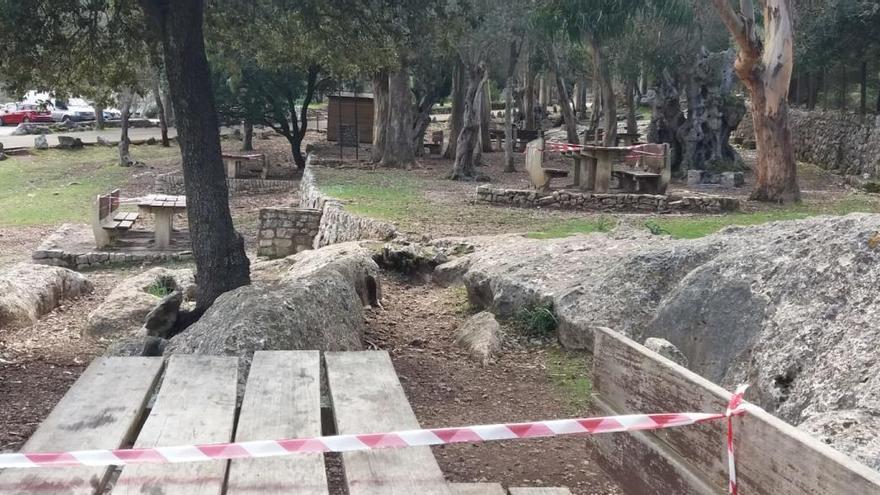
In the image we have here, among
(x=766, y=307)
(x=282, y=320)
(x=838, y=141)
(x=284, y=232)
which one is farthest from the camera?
(x=838, y=141)

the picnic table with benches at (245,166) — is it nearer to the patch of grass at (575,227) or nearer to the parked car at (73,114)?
the patch of grass at (575,227)

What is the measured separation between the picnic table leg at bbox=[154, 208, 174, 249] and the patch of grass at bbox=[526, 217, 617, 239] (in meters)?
6.86

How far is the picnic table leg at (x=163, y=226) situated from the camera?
15.0 meters

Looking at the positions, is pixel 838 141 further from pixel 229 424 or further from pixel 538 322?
pixel 229 424

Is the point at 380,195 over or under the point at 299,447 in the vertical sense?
under

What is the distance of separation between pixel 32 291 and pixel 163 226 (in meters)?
5.42

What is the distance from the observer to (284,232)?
1412 centimetres

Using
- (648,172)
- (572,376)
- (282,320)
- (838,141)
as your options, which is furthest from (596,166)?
(282,320)

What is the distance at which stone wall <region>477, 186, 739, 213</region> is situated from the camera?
1500 centimetres

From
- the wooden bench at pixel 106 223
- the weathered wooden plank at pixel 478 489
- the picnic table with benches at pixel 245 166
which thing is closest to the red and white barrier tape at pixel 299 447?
the weathered wooden plank at pixel 478 489

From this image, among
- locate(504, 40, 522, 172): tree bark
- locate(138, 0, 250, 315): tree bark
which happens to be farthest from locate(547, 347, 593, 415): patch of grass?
locate(504, 40, 522, 172): tree bark

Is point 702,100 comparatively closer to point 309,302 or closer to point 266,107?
point 266,107

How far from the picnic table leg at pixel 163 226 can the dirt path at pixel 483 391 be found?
290 inches

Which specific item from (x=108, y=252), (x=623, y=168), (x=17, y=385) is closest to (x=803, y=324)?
(x=17, y=385)
